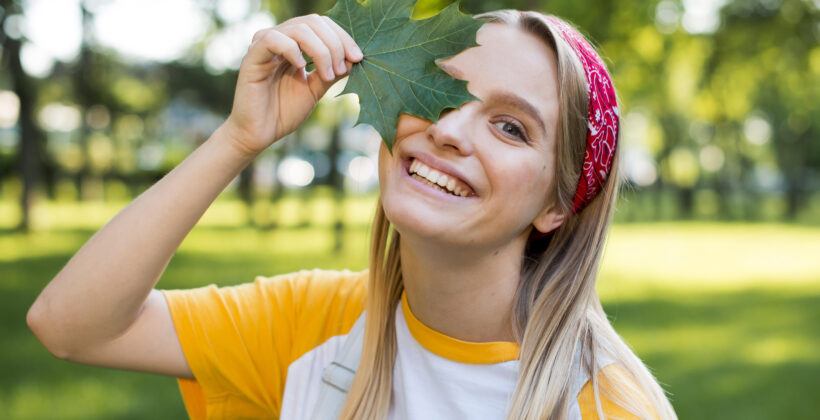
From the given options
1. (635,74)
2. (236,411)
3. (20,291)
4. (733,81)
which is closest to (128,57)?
(635,74)

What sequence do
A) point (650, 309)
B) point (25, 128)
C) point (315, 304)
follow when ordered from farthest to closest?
point (25, 128)
point (650, 309)
point (315, 304)

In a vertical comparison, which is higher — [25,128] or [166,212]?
[166,212]

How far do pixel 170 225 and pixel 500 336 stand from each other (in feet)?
3.63

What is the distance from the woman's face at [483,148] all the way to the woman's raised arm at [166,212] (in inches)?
12.9

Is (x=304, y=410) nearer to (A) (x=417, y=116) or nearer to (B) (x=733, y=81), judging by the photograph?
(A) (x=417, y=116)

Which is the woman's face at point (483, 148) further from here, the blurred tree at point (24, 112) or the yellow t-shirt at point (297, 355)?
the blurred tree at point (24, 112)

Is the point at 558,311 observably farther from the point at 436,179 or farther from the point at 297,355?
the point at 297,355

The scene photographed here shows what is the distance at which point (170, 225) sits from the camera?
88.0 inches

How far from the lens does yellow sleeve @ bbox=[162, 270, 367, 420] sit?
251cm

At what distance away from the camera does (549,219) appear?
268 centimetres

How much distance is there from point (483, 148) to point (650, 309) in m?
10.1

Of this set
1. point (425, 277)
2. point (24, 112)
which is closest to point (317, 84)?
point (425, 277)

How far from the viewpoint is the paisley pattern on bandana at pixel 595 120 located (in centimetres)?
254

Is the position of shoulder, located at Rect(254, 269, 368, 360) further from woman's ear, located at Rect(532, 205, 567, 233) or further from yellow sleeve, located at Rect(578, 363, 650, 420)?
yellow sleeve, located at Rect(578, 363, 650, 420)
